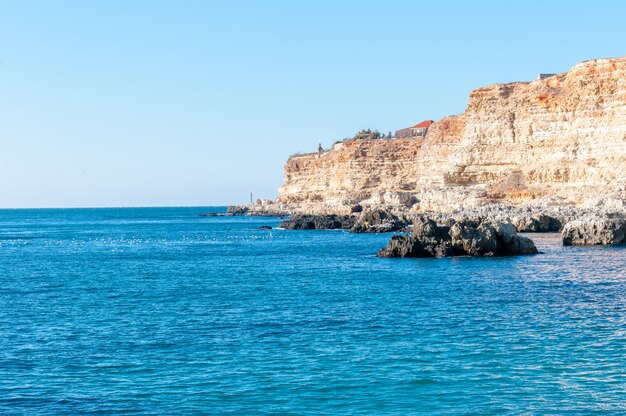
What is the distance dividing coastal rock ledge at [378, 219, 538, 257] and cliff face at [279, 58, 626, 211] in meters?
15.0

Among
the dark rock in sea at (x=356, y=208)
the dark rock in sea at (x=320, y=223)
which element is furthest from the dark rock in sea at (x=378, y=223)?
the dark rock in sea at (x=356, y=208)

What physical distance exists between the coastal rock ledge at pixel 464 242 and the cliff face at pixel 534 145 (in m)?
15.0

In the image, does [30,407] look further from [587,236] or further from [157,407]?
[587,236]

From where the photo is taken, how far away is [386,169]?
96750 millimetres

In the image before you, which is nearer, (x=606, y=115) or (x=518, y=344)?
(x=518, y=344)

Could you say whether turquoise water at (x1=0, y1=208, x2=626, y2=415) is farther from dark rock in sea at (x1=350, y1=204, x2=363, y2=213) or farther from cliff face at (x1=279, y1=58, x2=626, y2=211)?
dark rock in sea at (x1=350, y1=204, x2=363, y2=213)

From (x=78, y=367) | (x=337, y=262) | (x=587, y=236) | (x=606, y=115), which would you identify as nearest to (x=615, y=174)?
(x=606, y=115)

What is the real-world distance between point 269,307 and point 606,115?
40.7 meters

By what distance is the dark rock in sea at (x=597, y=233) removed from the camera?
38.2 meters

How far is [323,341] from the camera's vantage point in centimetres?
1598

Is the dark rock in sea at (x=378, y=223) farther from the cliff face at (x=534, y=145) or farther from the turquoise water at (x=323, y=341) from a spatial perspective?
the turquoise water at (x=323, y=341)

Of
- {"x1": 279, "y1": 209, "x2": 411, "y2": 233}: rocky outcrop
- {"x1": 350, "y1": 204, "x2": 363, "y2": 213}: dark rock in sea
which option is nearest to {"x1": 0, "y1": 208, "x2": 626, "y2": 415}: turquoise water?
{"x1": 279, "y1": 209, "x2": 411, "y2": 233}: rocky outcrop

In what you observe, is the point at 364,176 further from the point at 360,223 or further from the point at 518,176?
the point at 518,176

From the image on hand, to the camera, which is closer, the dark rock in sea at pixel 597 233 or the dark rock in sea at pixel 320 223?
the dark rock in sea at pixel 597 233
